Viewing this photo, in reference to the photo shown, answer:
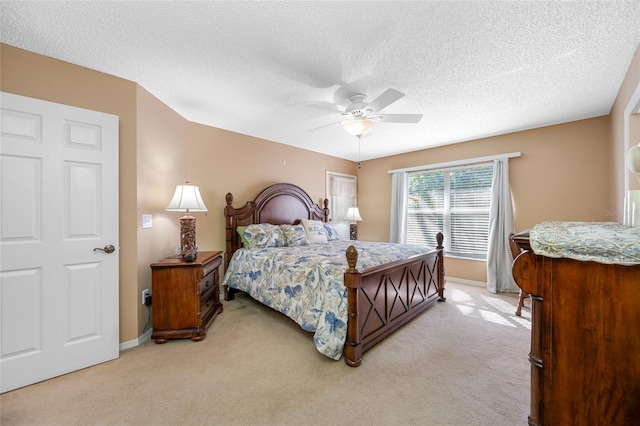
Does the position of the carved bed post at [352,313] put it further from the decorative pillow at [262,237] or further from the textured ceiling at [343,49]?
the decorative pillow at [262,237]

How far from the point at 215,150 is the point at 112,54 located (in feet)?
5.81

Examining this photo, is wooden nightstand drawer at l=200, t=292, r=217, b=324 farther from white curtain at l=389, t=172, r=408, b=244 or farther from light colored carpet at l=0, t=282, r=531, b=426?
white curtain at l=389, t=172, r=408, b=244

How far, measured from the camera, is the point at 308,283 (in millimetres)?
2518

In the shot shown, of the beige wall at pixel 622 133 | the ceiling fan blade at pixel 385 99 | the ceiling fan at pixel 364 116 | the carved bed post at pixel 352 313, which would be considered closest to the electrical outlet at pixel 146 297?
the carved bed post at pixel 352 313

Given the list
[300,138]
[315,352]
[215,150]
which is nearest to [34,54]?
[215,150]

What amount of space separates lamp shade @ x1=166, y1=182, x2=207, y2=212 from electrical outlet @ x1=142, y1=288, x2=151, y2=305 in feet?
2.92

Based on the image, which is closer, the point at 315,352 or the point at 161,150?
the point at 315,352

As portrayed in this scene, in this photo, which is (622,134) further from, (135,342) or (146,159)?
(135,342)

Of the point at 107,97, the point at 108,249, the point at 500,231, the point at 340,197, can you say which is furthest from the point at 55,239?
the point at 500,231

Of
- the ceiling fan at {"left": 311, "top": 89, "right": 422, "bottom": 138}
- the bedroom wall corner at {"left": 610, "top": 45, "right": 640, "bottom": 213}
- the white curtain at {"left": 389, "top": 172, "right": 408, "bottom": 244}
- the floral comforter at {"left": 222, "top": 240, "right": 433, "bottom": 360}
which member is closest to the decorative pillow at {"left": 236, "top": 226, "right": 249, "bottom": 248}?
the floral comforter at {"left": 222, "top": 240, "right": 433, "bottom": 360}

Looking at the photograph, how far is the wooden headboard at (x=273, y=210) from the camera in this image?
379 cm

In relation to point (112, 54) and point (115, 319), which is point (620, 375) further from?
point (112, 54)

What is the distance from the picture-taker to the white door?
1.83 metres

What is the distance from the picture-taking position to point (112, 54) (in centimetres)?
205
